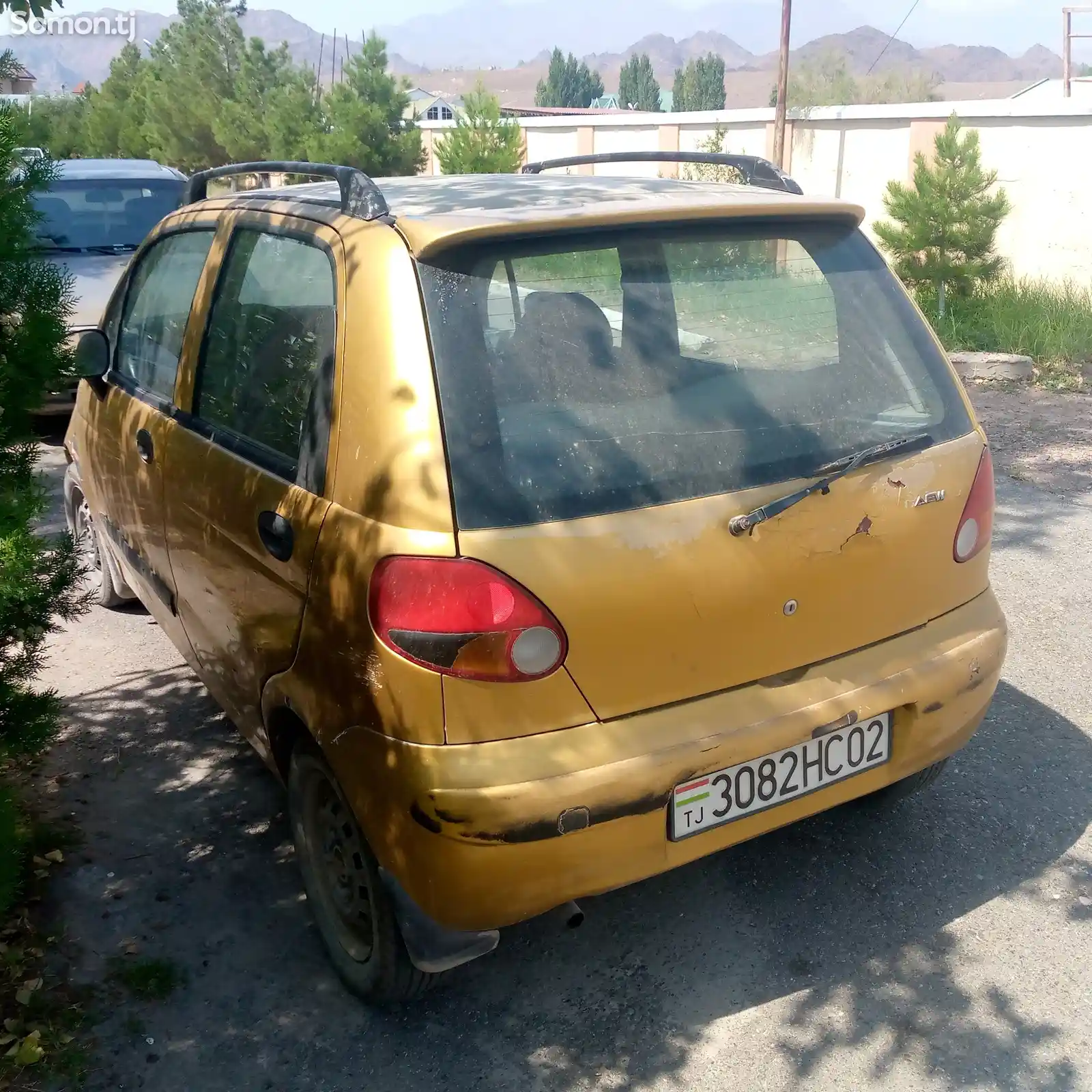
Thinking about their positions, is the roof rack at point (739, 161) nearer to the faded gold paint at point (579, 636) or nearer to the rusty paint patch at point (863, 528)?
the faded gold paint at point (579, 636)

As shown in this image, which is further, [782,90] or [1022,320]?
[782,90]

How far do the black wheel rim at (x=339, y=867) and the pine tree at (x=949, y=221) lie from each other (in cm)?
1154

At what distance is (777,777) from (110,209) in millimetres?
9335

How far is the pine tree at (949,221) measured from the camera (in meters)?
12.8

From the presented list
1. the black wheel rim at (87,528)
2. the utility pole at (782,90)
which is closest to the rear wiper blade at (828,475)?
the black wheel rim at (87,528)

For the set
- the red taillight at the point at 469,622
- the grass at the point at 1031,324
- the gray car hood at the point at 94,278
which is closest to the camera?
the red taillight at the point at 469,622

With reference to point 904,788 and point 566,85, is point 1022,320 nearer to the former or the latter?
point 904,788

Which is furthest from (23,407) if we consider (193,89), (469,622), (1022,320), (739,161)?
(193,89)

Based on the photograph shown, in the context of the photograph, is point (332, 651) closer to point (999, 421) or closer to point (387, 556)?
point (387, 556)

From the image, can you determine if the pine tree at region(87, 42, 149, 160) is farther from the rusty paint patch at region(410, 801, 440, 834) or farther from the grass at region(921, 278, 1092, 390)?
the rusty paint patch at region(410, 801, 440, 834)

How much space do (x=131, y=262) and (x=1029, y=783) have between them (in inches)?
142

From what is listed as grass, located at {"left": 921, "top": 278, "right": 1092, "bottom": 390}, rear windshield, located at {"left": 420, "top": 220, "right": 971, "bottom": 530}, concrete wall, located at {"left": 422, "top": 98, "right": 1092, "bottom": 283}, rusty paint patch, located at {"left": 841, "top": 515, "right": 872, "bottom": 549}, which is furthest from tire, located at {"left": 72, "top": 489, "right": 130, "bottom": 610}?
concrete wall, located at {"left": 422, "top": 98, "right": 1092, "bottom": 283}

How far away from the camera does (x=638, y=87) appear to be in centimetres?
13975

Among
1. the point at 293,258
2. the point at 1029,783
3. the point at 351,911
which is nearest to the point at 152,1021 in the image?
the point at 351,911
